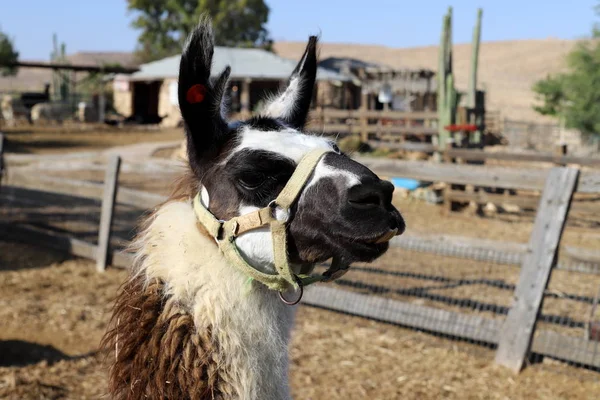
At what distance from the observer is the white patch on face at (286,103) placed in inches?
108

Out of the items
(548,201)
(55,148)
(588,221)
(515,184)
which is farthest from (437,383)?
(55,148)

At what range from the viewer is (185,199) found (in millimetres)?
2639

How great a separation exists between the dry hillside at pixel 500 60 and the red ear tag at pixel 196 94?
5609 centimetres

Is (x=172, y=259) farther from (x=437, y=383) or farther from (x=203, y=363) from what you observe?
(x=437, y=383)

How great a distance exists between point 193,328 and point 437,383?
3.11m

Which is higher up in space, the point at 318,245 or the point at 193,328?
the point at 318,245

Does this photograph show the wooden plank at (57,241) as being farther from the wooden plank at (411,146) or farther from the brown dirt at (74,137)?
the brown dirt at (74,137)

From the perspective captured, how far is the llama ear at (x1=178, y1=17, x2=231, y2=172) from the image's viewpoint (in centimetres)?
214

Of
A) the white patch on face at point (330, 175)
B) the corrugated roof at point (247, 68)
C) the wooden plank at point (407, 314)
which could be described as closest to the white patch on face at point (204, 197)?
the white patch on face at point (330, 175)

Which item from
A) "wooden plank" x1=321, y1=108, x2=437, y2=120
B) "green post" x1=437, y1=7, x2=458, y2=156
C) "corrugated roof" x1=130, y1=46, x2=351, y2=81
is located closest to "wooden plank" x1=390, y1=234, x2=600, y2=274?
"green post" x1=437, y1=7, x2=458, y2=156

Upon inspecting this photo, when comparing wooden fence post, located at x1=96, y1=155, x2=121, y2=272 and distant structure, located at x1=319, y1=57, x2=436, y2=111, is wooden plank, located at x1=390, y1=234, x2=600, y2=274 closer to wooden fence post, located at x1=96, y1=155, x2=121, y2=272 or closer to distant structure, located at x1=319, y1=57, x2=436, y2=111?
wooden fence post, located at x1=96, y1=155, x2=121, y2=272

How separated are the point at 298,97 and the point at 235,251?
799mm

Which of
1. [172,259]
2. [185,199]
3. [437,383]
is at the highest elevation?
[185,199]

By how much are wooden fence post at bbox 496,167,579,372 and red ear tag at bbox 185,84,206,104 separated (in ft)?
11.9
